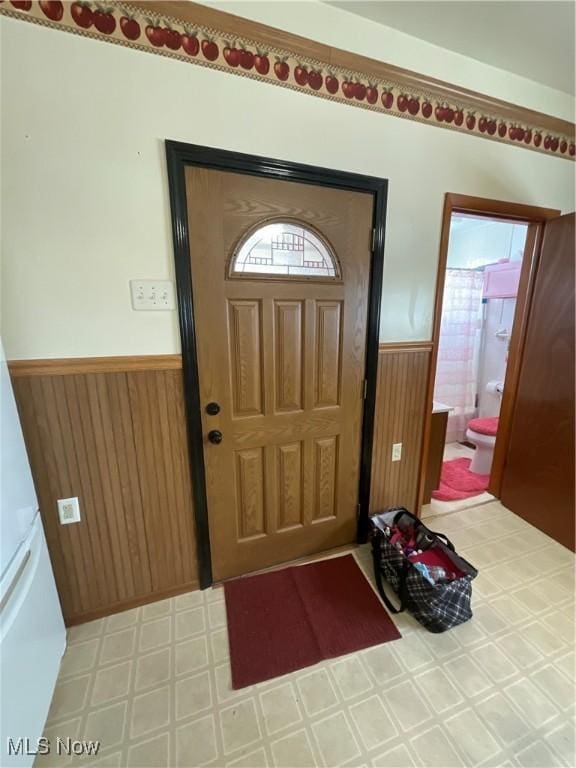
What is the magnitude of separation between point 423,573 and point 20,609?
1515 millimetres

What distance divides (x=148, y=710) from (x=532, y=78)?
345cm

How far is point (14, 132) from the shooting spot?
104 cm

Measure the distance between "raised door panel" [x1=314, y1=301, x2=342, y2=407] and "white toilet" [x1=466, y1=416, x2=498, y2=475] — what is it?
66.3 inches

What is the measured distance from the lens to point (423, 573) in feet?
4.65

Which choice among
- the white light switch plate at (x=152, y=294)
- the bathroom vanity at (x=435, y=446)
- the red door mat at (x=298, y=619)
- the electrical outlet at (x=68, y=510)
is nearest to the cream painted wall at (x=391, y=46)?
the white light switch plate at (x=152, y=294)

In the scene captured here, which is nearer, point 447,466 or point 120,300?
point 120,300

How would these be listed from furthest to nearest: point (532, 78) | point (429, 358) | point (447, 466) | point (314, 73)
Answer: point (447, 466) → point (429, 358) → point (532, 78) → point (314, 73)

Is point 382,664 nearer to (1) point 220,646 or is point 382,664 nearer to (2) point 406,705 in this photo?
(2) point 406,705

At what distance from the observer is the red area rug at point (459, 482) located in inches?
97.2

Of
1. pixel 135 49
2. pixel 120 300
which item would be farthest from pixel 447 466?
pixel 135 49

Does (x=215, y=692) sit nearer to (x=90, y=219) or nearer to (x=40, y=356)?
(x=40, y=356)

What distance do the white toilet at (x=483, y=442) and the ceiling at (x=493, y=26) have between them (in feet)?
7.42

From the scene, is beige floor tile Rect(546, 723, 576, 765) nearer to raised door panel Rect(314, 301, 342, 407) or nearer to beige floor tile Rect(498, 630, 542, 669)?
beige floor tile Rect(498, 630, 542, 669)

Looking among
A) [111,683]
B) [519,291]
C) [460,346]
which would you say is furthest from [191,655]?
[460,346]
